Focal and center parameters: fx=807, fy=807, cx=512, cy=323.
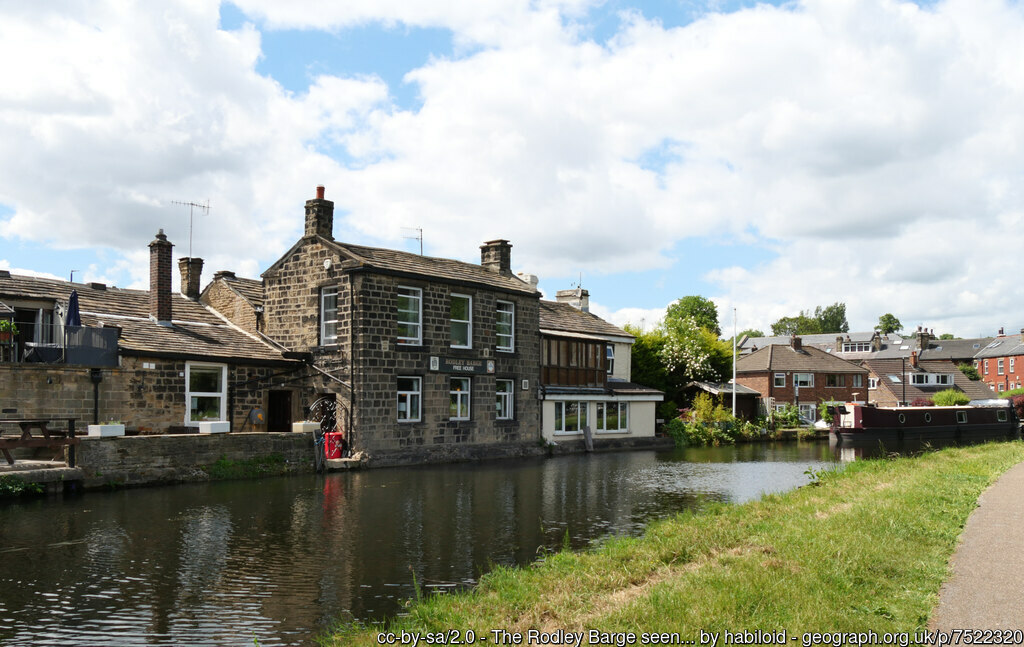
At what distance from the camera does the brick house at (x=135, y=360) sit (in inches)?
886

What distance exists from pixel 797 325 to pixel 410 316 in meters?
114

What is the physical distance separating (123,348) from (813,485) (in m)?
19.3

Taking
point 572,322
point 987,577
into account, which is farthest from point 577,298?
point 987,577

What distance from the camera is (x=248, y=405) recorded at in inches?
1077

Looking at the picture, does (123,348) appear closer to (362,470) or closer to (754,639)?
(362,470)

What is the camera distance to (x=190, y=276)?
3253 centimetres

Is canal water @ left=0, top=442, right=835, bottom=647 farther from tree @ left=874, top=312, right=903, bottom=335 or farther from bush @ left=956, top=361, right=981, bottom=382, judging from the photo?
tree @ left=874, top=312, right=903, bottom=335

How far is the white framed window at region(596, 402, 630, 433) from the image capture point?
38.4 metres

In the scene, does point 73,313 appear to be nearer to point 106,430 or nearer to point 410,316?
point 106,430

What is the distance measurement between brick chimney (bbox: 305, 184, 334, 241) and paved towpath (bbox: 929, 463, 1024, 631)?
74.3 ft

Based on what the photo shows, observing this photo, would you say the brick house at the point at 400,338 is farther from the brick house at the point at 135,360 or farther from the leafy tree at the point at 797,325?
the leafy tree at the point at 797,325

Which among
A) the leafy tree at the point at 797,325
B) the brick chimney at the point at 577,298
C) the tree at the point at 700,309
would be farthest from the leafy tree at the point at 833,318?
the brick chimney at the point at 577,298

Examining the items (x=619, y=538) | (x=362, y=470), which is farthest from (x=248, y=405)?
(x=619, y=538)

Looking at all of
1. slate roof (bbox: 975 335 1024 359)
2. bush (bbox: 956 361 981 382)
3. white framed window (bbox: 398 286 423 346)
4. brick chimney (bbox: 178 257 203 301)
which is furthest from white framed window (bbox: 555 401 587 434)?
slate roof (bbox: 975 335 1024 359)
